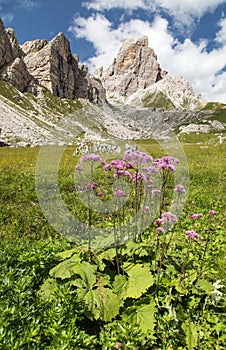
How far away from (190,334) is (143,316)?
32.2 inches

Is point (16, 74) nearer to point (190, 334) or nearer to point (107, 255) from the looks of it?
point (107, 255)

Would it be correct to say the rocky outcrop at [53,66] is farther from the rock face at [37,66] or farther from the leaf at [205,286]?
the leaf at [205,286]

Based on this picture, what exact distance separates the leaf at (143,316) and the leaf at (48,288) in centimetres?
118

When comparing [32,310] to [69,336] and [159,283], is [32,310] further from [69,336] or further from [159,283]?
[159,283]

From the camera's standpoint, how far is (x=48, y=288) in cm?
433

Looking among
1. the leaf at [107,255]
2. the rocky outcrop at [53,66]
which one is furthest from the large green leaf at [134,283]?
the rocky outcrop at [53,66]

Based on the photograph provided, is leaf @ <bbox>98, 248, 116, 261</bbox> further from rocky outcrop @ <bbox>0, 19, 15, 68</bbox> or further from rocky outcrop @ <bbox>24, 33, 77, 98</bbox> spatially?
rocky outcrop @ <bbox>24, 33, 77, 98</bbox>

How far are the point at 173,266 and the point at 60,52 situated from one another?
693 ft

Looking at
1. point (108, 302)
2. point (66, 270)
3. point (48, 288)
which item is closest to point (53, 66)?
point (66, 270)

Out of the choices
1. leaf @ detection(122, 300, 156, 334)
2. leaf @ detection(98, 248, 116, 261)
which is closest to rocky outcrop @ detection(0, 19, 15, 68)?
leaf @ detection(98, 248, 116, 261)

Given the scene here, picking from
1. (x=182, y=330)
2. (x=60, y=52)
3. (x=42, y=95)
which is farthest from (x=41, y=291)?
(x=60, y=52)

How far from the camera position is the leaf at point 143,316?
156 inches

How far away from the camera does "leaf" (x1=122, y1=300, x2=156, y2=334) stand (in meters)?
3.97

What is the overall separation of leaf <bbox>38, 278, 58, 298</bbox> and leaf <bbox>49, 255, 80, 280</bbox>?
12 centimetres
